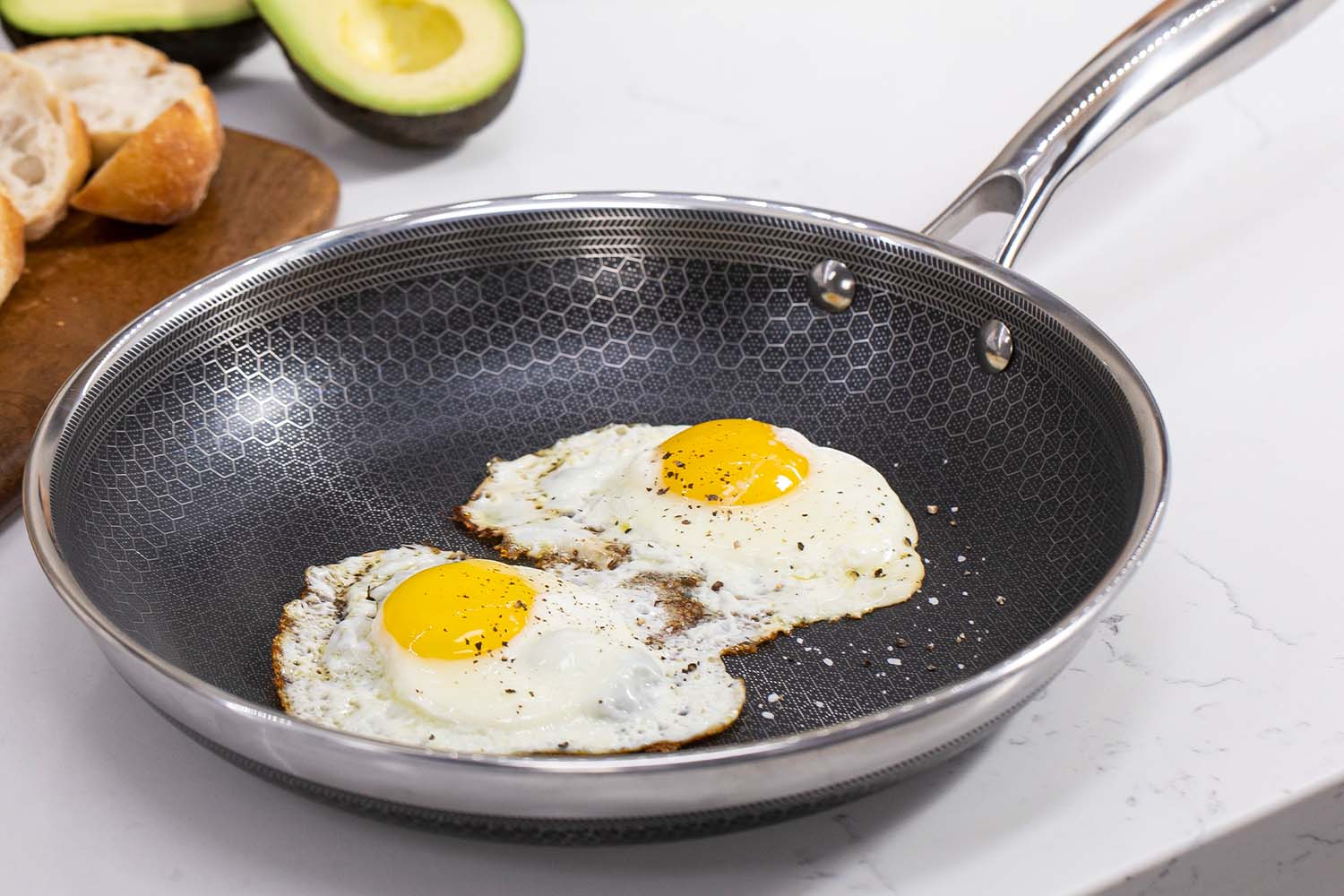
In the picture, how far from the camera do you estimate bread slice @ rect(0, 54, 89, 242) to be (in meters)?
1.84

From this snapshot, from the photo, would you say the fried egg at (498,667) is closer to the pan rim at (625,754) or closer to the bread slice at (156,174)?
the pan rim at (625,754)

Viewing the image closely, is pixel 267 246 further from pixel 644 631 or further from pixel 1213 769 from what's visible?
pixel 1213 769

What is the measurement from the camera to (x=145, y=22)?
7.14 ft

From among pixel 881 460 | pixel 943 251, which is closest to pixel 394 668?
pixel 881 460

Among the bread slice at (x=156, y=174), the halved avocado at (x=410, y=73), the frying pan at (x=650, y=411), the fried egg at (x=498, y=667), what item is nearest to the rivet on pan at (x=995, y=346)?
the frying pan at (x=650, y=411)

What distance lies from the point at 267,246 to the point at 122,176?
21 cm

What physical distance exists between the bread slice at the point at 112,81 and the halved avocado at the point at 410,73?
172mm

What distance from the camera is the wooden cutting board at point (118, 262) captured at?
1582 mm

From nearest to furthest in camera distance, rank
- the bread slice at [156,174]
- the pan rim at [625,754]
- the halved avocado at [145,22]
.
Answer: the pan rim at [625,754], the bread slice at [156,174], the halved avocado at [145,22]

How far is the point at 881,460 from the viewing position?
151cm

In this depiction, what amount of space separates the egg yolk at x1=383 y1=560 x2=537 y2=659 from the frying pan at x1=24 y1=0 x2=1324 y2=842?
13 cm

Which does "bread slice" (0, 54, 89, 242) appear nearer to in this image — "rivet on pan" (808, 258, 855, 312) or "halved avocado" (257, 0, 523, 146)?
"halved avocado" (257, 0, 523, 146)

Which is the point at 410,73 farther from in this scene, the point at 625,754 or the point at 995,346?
the point at 625,754

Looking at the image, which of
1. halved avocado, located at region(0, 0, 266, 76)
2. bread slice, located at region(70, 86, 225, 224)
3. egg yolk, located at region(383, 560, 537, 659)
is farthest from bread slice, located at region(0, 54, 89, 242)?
egg yolk, located at region(383, 560, 537, 659)
